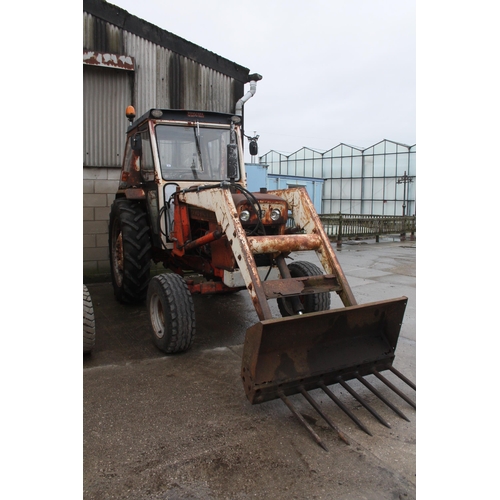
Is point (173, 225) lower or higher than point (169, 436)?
higher

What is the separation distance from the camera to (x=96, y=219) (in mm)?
8031

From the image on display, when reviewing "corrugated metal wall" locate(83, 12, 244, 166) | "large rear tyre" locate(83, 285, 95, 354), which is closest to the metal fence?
"corrugated metal wall" locate(83, 12, 244, 166)

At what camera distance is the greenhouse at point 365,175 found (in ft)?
85.5

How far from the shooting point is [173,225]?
5.18 meters

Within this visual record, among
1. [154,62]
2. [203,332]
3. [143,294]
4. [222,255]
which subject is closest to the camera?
[222,255]

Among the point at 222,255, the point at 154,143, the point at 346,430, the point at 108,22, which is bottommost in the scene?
the point at 346,430

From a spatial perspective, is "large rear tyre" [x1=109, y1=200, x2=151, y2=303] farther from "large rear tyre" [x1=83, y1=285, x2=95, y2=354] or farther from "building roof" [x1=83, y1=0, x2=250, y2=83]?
"building roof" [x1=83, y1=0, x2=250, y2=83]

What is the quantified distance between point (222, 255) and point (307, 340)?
5.26 feet

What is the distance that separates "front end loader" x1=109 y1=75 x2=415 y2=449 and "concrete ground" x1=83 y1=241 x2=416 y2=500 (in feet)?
0.50

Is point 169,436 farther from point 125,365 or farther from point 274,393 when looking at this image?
point 125,365

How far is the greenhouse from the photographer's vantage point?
26062 millimetres

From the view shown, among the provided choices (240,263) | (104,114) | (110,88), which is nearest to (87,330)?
(240,263)

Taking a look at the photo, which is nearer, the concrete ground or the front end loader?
the concrete ground

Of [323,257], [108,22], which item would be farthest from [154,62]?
[323,257]
